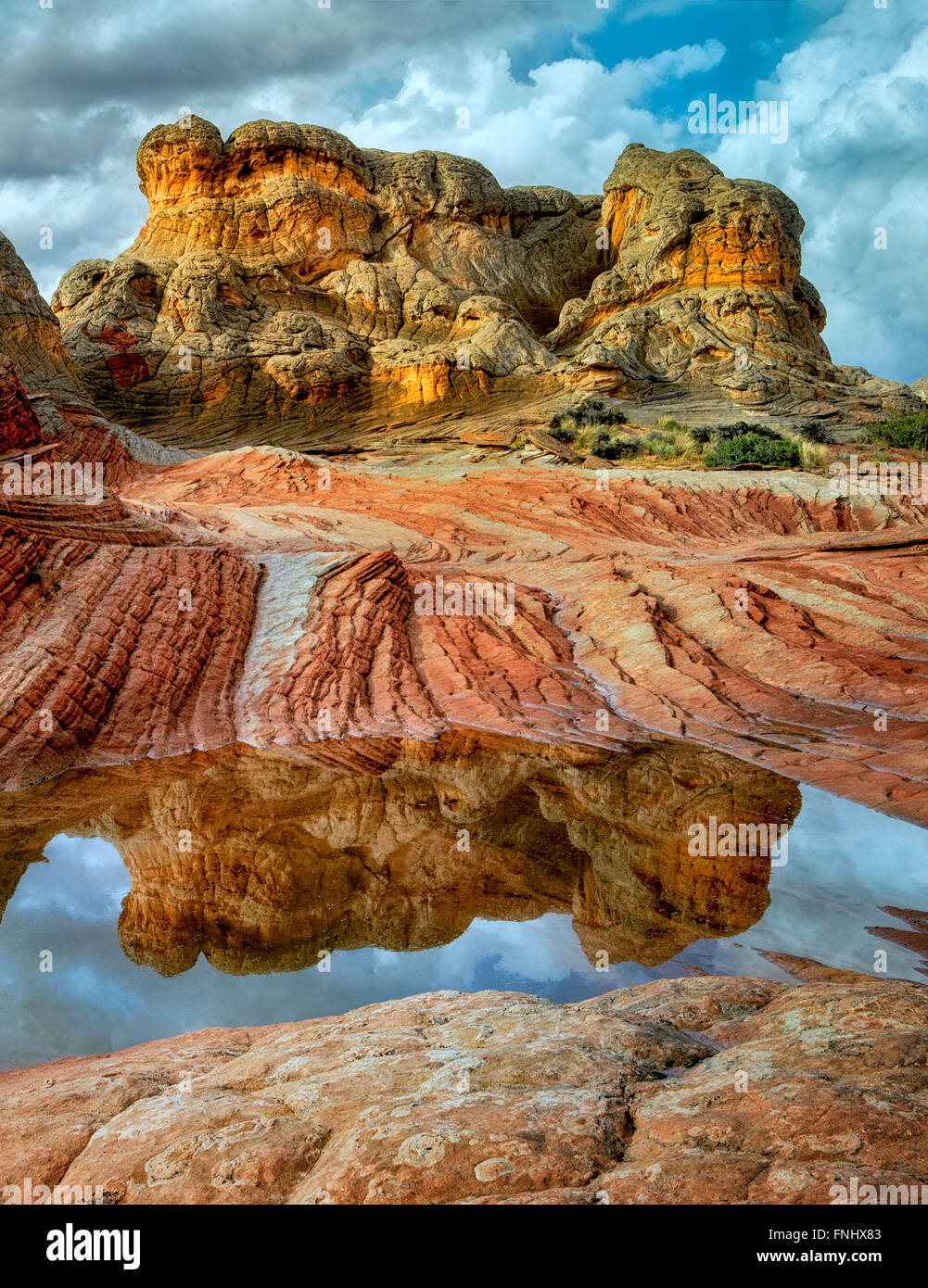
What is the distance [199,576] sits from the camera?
41.0 ft

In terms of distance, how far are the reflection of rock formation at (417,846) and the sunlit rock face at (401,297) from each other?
26090 mm

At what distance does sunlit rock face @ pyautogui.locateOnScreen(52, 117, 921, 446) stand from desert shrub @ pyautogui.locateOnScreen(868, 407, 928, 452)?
3.69 meters

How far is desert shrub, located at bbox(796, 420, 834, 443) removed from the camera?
98.0 feet

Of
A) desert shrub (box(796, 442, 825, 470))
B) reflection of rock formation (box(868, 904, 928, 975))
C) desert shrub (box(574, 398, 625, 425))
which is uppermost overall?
→ desert shrub (box(574, 398, 625, 425))

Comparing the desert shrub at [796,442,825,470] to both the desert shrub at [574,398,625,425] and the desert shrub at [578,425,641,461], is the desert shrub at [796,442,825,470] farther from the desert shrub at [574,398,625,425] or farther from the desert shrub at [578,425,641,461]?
the desert shrub at [574,398,625,425]

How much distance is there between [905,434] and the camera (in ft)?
95.7

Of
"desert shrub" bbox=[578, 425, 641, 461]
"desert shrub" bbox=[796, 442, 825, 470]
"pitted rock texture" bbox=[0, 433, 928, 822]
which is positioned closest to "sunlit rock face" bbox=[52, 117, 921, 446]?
"desert shrub" bbox=[578, 425, 641, 461]

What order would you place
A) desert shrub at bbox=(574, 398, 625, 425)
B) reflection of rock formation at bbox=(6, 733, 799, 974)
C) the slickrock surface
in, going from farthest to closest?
1. desert shrub at bbox=(574, 398, 625, 425)
2. reflection of rock formation at bbox=(6, 733, 799, 974)
3. the slickrock surface

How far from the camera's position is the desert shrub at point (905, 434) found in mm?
28828

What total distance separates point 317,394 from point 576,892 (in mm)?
30509

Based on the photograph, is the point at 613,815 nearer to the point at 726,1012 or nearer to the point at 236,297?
the point at 726,1012

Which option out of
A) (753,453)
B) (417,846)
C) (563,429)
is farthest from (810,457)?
(417,846)

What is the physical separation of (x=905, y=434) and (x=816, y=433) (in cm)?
270
